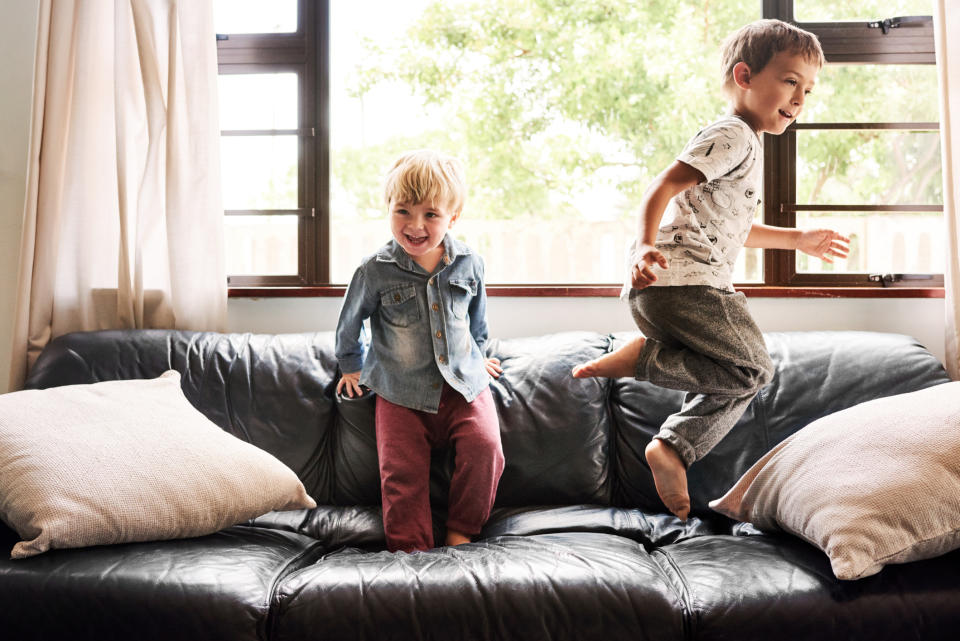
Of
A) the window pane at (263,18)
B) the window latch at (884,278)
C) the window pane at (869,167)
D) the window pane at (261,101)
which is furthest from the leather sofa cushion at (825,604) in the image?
the window pane at (263,18)

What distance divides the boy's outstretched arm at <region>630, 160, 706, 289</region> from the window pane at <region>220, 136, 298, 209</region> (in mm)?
1385

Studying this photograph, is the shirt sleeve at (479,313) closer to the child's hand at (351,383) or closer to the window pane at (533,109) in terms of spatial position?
the child's hand at (351,383)

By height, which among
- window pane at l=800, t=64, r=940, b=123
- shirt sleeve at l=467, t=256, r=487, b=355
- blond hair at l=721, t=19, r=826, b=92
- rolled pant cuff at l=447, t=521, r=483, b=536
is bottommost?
rolled pant cuff at l=447, t=521, r=483, b=536

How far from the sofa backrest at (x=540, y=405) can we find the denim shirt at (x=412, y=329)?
0.12 m

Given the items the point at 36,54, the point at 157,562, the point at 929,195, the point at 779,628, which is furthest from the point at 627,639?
the point at 36,54

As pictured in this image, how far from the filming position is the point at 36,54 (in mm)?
2160

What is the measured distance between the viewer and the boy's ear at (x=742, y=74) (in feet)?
5.18

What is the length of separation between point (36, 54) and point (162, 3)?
39 cm

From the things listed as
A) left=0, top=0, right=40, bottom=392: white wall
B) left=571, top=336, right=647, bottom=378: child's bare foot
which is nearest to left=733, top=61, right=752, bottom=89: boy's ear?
left=571, top=336, right=647, bottom=378: child's bare foot

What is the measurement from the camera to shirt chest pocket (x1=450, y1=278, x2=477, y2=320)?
193 cm

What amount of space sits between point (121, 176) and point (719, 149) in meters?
1.69

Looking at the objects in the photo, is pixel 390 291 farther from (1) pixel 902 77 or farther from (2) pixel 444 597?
(1) pixel 902 77

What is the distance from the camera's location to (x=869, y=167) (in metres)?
2.38

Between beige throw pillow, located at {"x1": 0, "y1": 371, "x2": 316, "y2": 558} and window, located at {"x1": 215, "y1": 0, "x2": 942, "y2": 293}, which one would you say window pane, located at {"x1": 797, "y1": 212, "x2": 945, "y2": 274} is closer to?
window, located at {"x1": 215, "y1": 0, "x2": 942, "y2": 293}
